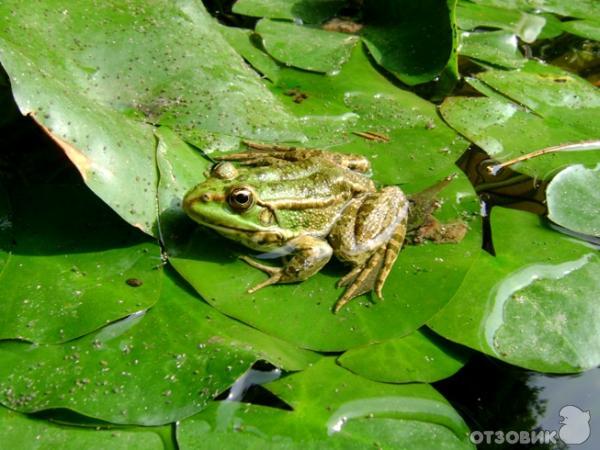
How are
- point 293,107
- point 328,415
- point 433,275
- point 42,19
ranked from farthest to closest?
point 293,107 → point 42,19 → point 433,275 → point 328,415

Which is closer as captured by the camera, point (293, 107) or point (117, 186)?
point (117, 186)

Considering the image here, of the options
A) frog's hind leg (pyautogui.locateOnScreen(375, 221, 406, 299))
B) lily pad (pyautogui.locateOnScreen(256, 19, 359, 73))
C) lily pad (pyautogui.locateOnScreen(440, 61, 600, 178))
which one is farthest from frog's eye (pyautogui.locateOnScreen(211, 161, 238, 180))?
lily pad (pyautogui.locateOnScreen(440, 61, 600, 178))

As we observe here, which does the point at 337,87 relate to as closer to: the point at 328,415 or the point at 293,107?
the point at 293,107

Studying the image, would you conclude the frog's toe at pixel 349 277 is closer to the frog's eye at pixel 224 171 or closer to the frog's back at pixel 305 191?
the frog's back at pixel 305 191

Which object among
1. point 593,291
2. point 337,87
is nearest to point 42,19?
point 337,87

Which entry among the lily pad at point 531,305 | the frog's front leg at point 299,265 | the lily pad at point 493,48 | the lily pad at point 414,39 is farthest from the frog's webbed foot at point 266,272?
the lily pad at point 493,48

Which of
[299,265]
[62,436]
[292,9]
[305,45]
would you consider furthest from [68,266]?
[292,9]
